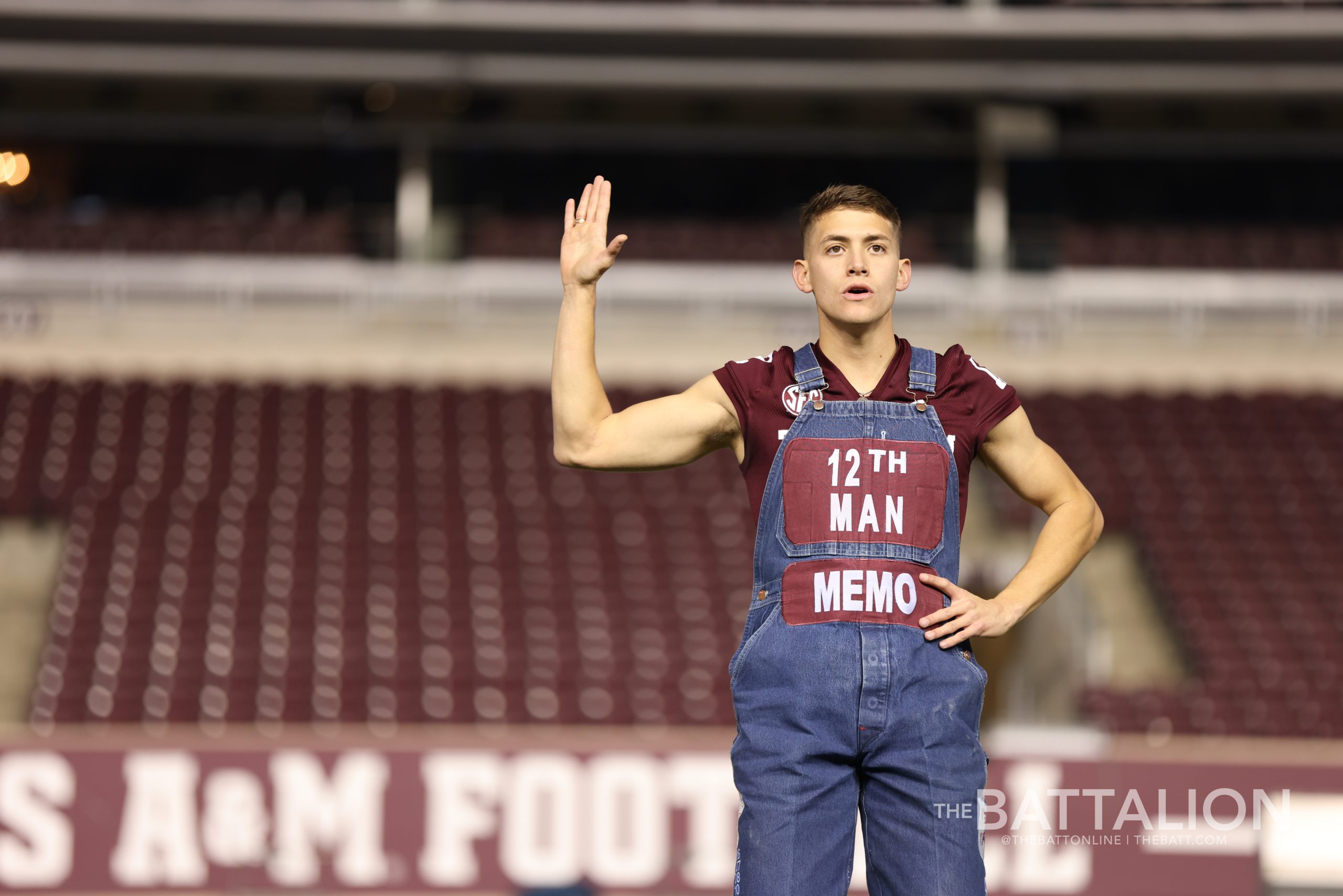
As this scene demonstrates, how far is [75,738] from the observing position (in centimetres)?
919

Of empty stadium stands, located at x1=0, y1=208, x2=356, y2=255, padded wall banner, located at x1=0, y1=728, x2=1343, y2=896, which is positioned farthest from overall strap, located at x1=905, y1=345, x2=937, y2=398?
empty stadium stands, located at x1=0, y1=208, x2=356, y2=255

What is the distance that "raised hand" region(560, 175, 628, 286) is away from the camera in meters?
3.04

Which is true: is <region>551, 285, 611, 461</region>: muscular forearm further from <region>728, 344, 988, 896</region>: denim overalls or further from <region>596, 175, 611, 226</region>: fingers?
<region>728, 344, 988, 896</region>: denim overalls

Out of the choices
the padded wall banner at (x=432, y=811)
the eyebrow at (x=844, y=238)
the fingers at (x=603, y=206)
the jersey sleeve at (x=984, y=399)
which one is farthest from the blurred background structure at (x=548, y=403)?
the fingers at (x=603, y=206)

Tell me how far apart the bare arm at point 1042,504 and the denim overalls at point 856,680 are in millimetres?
136

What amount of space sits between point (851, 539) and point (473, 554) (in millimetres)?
10784

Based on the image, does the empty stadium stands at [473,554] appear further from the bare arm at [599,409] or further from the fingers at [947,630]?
the fingers at [947,630]

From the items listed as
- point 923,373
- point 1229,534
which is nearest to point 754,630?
point 923,373

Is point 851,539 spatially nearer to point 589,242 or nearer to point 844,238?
point 844,238

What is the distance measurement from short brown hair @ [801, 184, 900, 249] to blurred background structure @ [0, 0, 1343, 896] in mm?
5175

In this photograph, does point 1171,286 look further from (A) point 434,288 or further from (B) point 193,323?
(B) point 193,323

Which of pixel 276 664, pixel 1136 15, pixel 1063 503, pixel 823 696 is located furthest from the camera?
pixel 1136 15

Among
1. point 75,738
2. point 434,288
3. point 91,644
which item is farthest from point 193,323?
point 75,738

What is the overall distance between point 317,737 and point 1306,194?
14.5 metres
